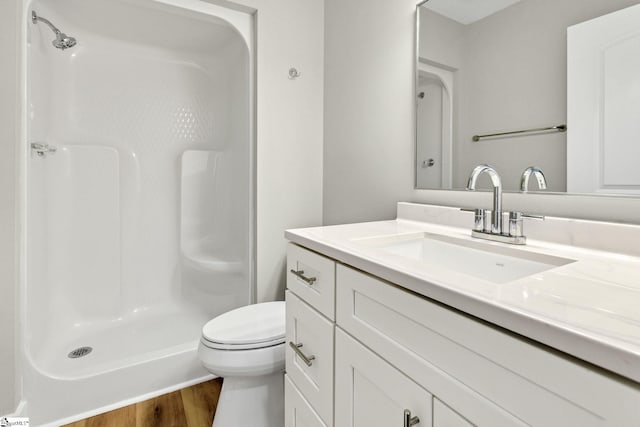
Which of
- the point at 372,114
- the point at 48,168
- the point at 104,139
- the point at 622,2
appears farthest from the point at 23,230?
the point at 622,2

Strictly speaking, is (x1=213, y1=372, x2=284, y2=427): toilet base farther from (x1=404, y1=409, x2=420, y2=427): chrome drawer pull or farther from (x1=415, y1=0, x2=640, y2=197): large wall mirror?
(x1=415, y1=0, x2=640, y2=197): large wall mirror

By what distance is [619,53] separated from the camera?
800mm

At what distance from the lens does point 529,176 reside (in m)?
0.97

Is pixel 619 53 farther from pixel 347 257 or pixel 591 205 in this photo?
pixel 347 257

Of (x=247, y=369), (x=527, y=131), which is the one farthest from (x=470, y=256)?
(x=247, y=369)

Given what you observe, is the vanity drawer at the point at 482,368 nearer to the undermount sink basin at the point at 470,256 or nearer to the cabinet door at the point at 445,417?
the cabinet door at the point at 445,417

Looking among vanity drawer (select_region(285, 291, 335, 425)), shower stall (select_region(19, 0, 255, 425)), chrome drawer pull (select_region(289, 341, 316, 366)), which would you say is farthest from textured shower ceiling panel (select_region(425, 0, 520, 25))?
chrome drawer pull (select_region(289, 341, 316, 366))

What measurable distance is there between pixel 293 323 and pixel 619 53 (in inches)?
43.7

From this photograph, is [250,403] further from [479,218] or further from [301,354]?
[479,218]

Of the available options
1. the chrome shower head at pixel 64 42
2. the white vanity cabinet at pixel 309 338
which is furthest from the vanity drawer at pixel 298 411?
the chrome shower head at pixel 64 42

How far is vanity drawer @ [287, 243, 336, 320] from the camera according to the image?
0.79m

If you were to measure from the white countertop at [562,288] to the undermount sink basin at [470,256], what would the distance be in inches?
0.9

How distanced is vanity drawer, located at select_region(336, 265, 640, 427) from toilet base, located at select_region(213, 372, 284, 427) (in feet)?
2.46

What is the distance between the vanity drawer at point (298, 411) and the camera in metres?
0.86
